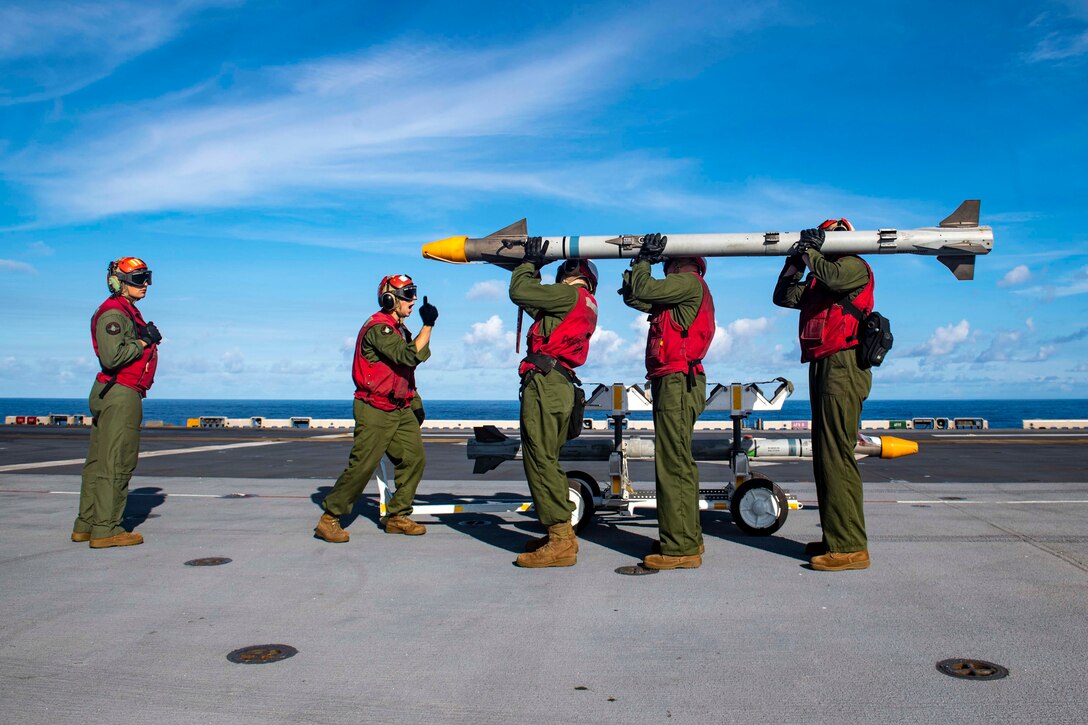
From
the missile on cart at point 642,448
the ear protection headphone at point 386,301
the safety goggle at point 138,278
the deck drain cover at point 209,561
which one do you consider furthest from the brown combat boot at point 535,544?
the safety goggle at point 138,278

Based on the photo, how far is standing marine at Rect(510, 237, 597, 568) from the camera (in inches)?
222

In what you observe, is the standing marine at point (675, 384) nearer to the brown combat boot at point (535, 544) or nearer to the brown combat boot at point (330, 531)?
the brown combat boot at point (535, 544)

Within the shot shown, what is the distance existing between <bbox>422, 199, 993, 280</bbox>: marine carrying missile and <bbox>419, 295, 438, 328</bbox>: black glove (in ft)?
2.56

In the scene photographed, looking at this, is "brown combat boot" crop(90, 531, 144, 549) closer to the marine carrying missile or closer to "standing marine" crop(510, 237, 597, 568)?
"standing marine" crop(510, 237, 597, 568)

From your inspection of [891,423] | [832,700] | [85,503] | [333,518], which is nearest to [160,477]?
[85,503]

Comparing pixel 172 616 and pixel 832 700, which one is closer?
pixel 832 700

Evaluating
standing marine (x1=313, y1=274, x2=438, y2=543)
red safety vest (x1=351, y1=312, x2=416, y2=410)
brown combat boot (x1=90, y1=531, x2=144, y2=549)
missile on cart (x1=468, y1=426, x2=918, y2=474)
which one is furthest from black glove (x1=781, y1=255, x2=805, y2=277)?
brown combat boot (x1=90, y1=531, x2=144, y2=549)

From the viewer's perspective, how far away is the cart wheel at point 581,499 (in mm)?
6535

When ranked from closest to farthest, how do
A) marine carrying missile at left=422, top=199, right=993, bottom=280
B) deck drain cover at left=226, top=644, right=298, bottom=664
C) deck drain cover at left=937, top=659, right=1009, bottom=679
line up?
Answer: 1. deck drain cover at left=937, top=659, right=1009, bottom=679
2. deck drain cover at left=226, top=644, right=298, bottom=664
3. marine carrying missile at left=422, top=199, right=993, bottom=280

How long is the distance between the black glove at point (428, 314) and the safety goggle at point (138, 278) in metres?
2.26

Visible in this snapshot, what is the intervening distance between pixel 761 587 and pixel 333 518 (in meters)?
3.48

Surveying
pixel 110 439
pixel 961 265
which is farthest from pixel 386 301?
pixel 961 265

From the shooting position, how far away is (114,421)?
20.3 ft

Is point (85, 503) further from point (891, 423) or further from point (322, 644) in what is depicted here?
point (891, 423)
